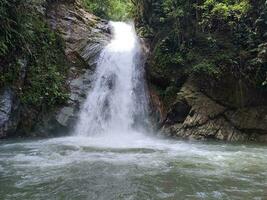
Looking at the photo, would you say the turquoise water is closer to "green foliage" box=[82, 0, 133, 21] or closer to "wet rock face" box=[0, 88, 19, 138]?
"wet rock face" box=[0, 88, 19, 138]

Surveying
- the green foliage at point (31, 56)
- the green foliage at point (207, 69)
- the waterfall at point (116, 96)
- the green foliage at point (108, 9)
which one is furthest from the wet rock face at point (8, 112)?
the green foliage at point (108, 9)

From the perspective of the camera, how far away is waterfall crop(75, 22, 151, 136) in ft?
40.8

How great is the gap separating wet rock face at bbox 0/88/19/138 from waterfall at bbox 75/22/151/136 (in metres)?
2.05

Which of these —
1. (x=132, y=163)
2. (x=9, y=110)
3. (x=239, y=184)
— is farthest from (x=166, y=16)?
(x=239, y=184)

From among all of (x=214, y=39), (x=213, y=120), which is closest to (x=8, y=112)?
(x=213, y=120)

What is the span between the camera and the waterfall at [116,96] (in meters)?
12.4

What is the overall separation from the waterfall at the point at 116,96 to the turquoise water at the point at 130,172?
2.83m

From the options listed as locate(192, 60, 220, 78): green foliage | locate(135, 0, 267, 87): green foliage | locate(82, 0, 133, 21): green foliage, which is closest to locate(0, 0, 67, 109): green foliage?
locate(135, 0, 267, 87): green foliage

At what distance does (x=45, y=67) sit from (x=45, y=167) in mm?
6738

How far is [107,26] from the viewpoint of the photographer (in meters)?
16.5

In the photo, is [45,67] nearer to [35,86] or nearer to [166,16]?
[35,86]

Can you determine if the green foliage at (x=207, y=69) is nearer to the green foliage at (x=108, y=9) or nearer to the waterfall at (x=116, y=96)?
the waterfall at (x=116, y=96)

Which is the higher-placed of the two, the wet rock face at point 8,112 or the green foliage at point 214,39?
the green foliage at point 214,39

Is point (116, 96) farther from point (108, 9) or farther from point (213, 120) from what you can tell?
point (108, 9)
